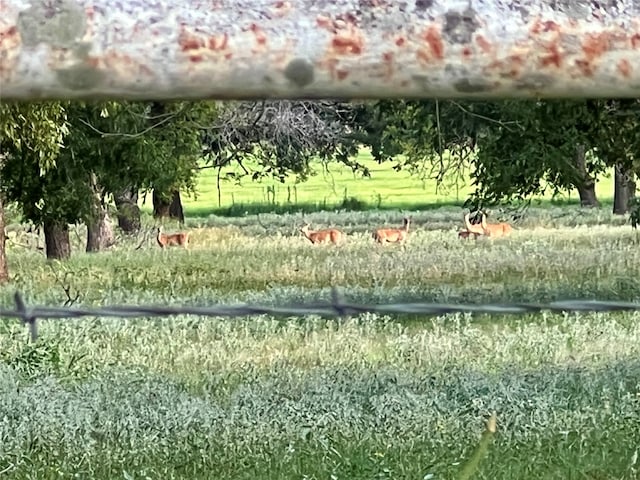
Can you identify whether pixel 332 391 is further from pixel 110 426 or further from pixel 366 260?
pixel 366 260

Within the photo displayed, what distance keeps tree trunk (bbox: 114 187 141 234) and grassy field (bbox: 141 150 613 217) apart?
5275 mm

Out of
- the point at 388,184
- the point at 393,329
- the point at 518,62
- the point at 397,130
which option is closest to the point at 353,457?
the point at 518,62

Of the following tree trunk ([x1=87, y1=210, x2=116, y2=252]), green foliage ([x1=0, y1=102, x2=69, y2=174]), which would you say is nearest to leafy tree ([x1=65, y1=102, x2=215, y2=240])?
green foliage ([x1=0, y1=102, x2=69, y2=174])

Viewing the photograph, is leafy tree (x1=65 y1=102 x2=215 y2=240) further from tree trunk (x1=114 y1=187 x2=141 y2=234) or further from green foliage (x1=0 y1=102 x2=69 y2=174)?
tree trunk (x1=114 y1=187 x2=141 y2=234)

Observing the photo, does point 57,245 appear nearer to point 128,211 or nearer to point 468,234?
point 128,211

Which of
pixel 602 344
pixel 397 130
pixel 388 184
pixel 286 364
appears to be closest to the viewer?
pixel 286 364

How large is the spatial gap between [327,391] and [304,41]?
4560mm

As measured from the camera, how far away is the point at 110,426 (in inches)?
191

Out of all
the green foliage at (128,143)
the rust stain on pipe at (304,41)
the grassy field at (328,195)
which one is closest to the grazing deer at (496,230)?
the green foliage at (128,143)

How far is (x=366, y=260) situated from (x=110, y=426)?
11.6 meters

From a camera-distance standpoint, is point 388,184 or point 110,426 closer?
point 110,426

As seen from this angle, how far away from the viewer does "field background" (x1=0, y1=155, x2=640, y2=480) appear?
173 inches

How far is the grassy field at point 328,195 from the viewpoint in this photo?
39875mm

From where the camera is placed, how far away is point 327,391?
5.79 m
